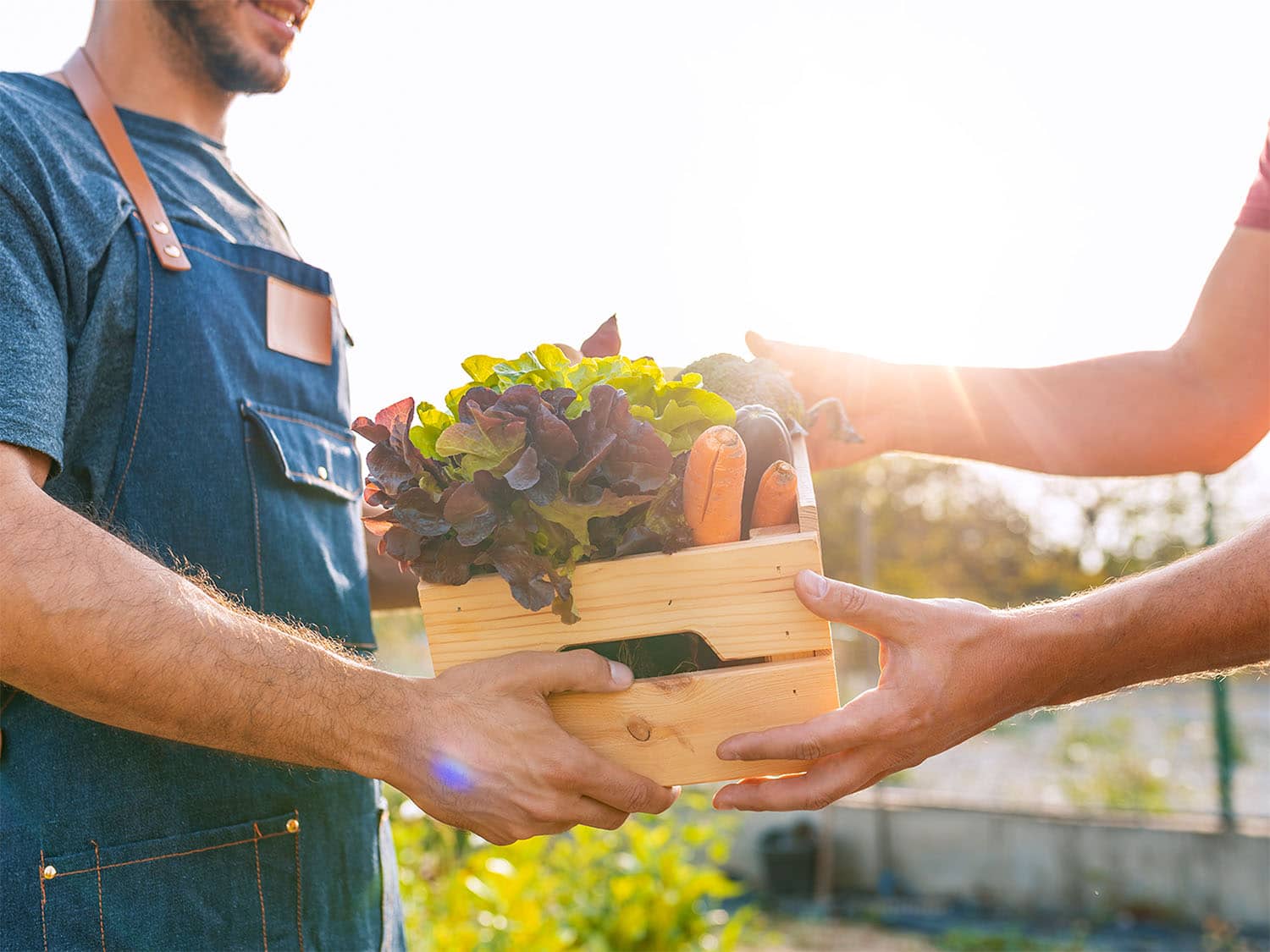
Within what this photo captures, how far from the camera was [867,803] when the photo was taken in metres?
8.49

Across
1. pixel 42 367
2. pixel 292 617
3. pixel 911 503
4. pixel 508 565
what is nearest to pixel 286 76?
pixel 42 367

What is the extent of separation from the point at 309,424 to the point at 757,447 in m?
0.92

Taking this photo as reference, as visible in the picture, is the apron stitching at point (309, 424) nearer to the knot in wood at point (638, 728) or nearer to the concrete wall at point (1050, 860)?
the knot in wood at point (638, 728)

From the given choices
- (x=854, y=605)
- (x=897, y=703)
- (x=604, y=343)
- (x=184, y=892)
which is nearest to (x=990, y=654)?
(x=897, y=703)

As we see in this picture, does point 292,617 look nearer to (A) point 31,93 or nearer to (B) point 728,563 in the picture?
(B) point 728,563

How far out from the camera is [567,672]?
160cm

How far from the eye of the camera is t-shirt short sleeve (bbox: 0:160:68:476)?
1.45 m

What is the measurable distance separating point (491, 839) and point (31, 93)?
1582 mm

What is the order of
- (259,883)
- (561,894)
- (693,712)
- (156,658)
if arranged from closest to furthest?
1. (156,658)
2. (693,712)
3. (259,883)
4. (561,894)

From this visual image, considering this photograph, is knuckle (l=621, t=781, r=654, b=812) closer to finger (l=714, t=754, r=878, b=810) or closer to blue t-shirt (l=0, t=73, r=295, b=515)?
finger (l=714, t=754, r=878, b=810)

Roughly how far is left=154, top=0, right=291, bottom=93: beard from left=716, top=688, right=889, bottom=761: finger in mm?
1750

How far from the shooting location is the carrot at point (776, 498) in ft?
5.59

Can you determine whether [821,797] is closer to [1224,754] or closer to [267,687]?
[267,687]

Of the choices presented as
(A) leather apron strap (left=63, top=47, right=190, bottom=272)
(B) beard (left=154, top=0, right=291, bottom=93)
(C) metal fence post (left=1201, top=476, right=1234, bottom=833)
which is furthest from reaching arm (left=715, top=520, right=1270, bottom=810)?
(C) metal fence post (left=1201, top=476, right=1234, bottom=833)
